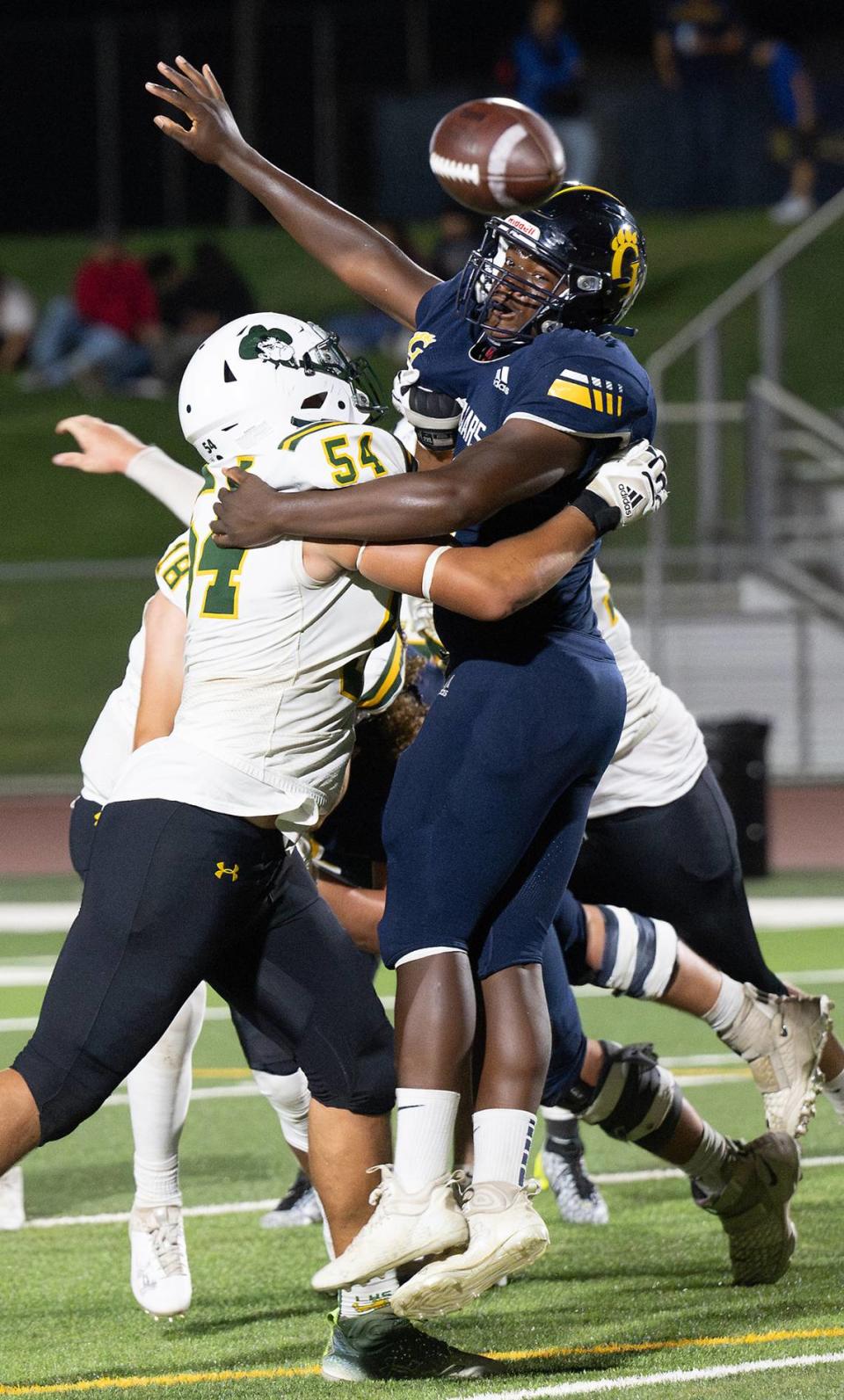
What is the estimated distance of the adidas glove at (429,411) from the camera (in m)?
4.13

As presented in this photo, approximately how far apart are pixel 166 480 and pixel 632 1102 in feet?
6.19

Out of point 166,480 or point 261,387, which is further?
point 166,480

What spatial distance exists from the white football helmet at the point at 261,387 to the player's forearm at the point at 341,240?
791 millimetres

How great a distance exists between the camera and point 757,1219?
4.61 metres

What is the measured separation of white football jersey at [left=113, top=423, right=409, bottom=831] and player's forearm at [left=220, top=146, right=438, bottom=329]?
3.55 feet

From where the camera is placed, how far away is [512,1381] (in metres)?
3.87

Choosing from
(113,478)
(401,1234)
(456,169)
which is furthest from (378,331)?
(401,1234)

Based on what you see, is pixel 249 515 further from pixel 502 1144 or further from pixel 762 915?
pixel 762 915

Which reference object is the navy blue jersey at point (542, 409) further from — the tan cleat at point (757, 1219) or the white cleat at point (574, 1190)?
the white cleat at point (574, 1190)

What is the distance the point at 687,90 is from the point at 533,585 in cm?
1763

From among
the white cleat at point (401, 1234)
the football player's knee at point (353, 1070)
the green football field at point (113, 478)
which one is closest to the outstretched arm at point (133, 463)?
the football player's knee at point (353, 1070)

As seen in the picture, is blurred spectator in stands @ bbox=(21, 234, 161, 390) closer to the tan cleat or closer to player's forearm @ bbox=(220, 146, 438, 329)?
player's forearm @ bbox=(220, 146, 438, 329)

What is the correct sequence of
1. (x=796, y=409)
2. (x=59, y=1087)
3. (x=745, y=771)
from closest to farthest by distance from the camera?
(x=59, y=1087) → (x=745, y=771) → (x=796, y=409)

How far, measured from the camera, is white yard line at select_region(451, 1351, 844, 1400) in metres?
3.75
